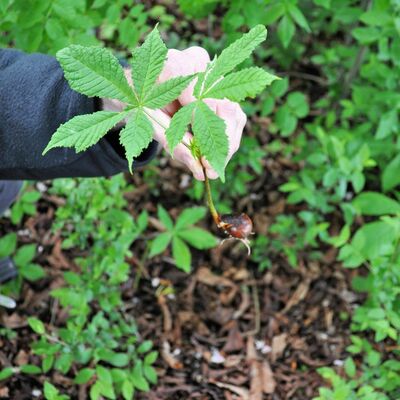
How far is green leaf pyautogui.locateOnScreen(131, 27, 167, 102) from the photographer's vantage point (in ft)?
3.59

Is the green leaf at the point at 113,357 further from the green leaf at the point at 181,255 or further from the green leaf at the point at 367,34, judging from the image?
the green leaf at the point at 367,34

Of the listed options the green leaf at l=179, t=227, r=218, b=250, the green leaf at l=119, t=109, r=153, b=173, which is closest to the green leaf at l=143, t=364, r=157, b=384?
the green leaf at l=179, t=227, r=218, b=250

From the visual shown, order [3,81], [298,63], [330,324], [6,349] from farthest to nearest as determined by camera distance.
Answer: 1. [298,63]
2. [330,324]
3. [6,349]
4. [3,81]

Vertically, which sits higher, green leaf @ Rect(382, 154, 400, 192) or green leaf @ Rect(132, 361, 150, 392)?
green leaf @ Rect(382, 154, 400, 192)

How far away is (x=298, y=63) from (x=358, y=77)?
0.51 m

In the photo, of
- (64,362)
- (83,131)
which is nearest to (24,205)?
(64,362)

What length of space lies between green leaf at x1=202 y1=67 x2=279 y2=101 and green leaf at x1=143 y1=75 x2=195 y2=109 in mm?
70

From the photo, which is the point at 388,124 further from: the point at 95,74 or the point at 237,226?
the point at 95,74

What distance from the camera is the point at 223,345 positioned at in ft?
8.54

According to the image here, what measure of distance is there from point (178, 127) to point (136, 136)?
0.08 meters

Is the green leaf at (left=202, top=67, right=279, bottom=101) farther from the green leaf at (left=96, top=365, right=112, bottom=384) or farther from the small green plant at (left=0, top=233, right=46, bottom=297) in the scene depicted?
the small green plant at (left=0, top=233, right=46, bottom=297)

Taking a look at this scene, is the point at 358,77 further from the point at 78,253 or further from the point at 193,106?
the point at 193,106

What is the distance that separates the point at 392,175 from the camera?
2691 millimetres

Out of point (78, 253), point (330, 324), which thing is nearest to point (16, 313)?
point (78, 253)
